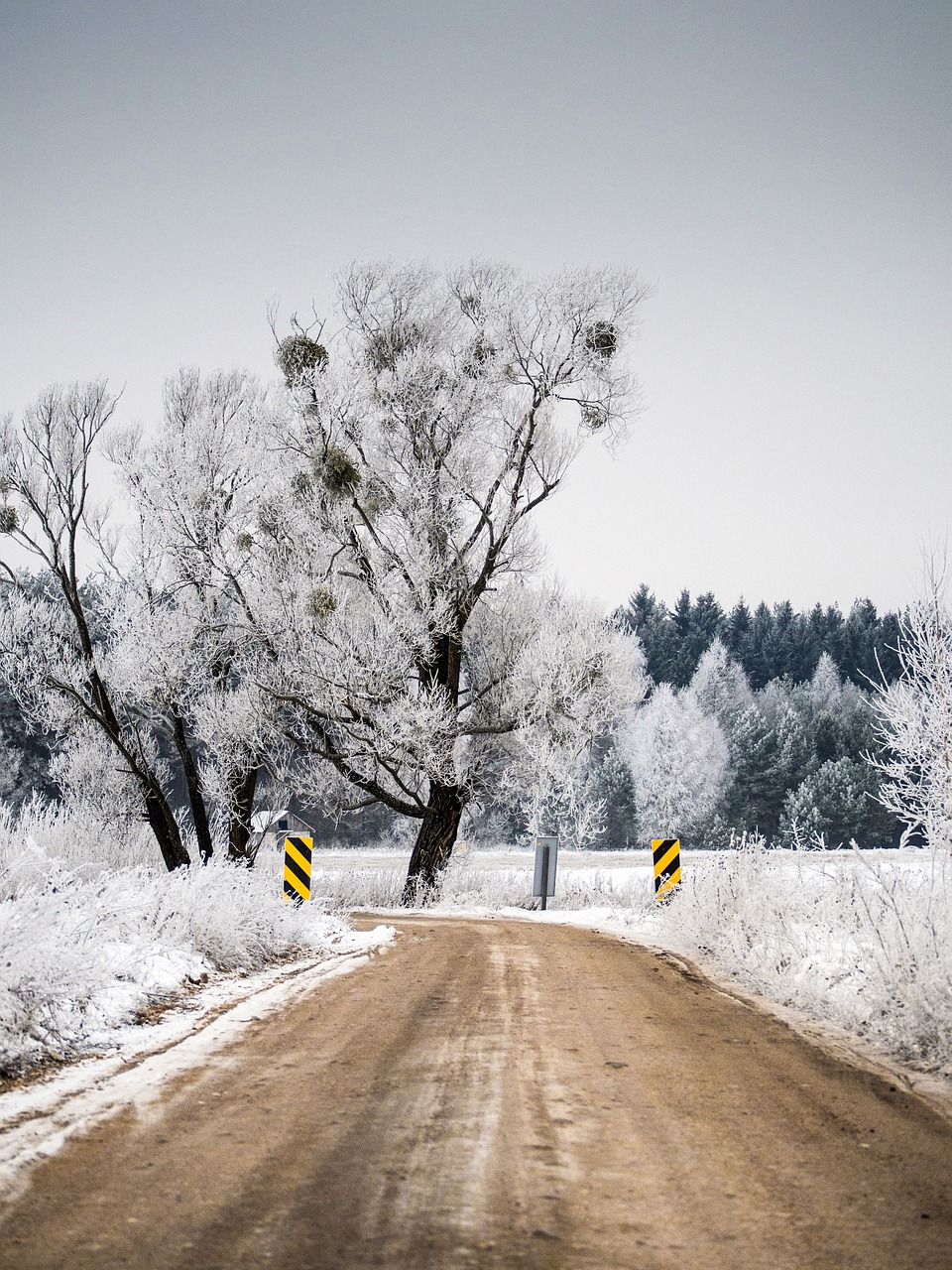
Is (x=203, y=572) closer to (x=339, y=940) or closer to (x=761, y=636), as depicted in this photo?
(x=339, y=940)

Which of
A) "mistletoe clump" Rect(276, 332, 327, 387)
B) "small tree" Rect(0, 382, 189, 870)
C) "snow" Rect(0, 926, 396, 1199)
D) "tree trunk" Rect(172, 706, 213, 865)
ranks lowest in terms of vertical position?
"snow" Rect(0, 926, 396, 1199)

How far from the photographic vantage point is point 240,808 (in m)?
20.5

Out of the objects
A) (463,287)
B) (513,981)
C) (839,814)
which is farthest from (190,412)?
(839,814)

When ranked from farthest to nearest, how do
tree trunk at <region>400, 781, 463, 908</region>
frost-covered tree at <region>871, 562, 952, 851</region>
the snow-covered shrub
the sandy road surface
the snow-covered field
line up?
tree trunk at <region>400, 781, 463, 908</region> < frost-covered tree at <region>871, 562, 952, 851</region> < the snow-covered shrub < the snow-covered field < the sandy road surface

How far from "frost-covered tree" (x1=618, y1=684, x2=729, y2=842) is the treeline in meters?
15.1

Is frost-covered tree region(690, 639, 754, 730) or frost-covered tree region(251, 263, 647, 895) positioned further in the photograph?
frost-covered tree region(690, 639, 754, 730)

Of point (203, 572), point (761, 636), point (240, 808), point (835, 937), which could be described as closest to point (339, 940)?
point (835, 937)

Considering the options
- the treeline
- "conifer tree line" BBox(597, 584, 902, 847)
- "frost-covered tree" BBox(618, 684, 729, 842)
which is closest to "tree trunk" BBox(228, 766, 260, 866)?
"conifer tree line" BBox(597, 584, 902, 847)

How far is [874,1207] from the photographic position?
290 centimetres

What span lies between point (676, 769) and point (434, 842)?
121 feet

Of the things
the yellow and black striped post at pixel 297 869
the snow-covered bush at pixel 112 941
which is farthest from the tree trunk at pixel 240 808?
the snow-covered bush at pixel 112 941

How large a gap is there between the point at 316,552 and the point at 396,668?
279cm

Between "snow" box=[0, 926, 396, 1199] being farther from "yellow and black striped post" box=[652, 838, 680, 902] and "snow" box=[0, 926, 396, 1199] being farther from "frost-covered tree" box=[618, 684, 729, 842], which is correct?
"frost-covered tree" box=[618, 684, 729, 842]

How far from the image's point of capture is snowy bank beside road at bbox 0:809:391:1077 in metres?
4.82
